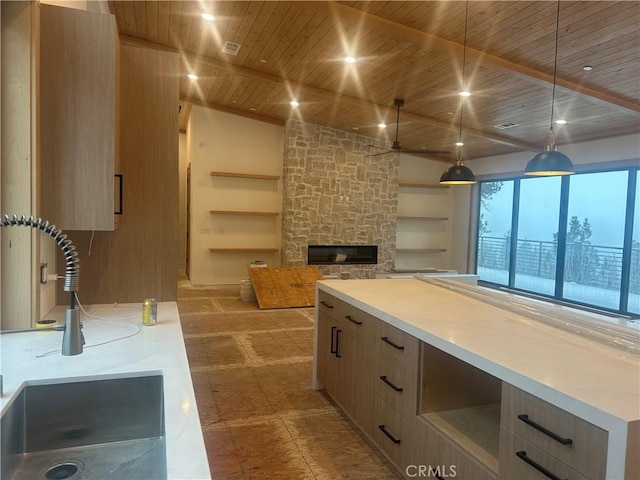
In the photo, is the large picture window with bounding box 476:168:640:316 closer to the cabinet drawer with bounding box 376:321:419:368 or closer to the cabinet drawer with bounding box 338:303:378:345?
the cabinet drawer with bounding box 338:303:378:345

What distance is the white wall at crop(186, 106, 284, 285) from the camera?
835 centimetres

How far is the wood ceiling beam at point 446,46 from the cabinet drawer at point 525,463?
3.88 meters

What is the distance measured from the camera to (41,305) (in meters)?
2.00

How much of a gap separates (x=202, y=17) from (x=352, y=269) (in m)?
5.56

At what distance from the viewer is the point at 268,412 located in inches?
118

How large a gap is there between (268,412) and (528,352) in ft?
6.51

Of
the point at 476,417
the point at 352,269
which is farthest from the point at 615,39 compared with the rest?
the point at 352,269

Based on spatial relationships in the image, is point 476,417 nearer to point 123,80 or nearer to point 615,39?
point 123,80

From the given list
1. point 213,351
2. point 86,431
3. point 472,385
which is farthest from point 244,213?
point 86,431

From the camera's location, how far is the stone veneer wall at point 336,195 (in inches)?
334

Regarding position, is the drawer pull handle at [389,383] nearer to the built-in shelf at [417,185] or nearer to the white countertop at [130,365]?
the white countertop at [130,365]

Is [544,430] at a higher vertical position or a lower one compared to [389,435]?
higher

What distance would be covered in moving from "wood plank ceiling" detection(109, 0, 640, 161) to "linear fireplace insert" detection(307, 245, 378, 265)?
269cm

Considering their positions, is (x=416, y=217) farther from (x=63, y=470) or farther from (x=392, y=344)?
(x=63, y=470)
